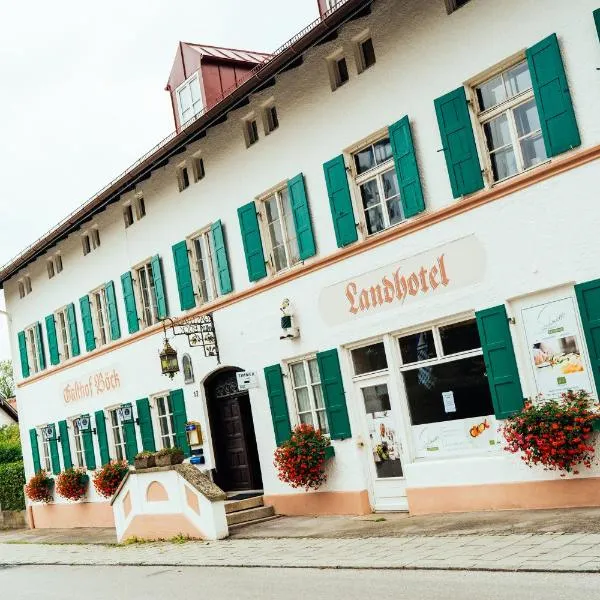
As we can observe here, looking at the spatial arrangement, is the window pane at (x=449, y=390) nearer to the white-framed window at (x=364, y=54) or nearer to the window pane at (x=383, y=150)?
the window pane at (x=383, y=150)

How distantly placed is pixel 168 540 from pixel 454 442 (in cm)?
561

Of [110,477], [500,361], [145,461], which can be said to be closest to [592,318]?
[500,361]

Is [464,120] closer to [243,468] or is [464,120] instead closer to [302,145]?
[302,145]

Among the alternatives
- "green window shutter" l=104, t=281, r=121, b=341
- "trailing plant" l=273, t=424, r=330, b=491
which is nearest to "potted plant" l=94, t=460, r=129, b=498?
"green window shutter" l=104, t=281, r=121, b=341

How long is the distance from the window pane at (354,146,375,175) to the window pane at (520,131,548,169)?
2.89 meters

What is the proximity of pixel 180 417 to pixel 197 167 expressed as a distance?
5.24m

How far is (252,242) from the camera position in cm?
1605

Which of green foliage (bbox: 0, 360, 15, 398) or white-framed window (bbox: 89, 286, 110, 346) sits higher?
green foliage (bbox: 0, 360, 15, 398)

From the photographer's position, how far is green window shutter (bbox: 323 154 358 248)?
1394 cm

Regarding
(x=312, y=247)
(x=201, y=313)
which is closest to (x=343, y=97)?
(x=312, y=247)

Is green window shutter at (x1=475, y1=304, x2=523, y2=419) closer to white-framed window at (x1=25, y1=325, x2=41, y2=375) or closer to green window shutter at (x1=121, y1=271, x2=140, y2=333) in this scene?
green window shutter at (x1=121, y1=271, x2=140, y2=333)

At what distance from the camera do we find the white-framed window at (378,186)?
44.1 feet

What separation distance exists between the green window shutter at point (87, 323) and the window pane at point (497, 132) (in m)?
12.9

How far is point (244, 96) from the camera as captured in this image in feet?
49.6
